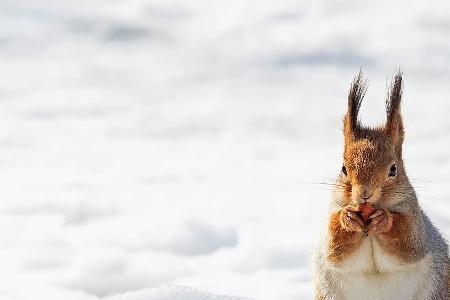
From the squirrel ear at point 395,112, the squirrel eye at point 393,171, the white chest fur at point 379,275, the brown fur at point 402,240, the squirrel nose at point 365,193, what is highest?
the squirrel ear at point 395,112

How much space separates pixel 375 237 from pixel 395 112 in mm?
783

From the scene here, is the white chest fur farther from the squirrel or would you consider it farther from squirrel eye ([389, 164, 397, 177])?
squirrel eye ([389, 164, 397, 177])

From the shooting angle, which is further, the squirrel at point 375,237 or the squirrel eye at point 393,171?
the squirrel eye at point 393,171

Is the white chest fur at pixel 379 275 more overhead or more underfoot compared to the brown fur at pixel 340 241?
more underfoot

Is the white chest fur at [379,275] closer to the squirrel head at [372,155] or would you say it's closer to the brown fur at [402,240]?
the brown fur at [402,240]

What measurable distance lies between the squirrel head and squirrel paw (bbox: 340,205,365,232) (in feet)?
0.21

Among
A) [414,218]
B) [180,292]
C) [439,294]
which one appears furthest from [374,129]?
[180,292]

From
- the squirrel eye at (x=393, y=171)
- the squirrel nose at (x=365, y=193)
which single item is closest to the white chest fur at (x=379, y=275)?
the squirrel nose at (x=365, y=193)

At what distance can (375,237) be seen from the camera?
5605 mm

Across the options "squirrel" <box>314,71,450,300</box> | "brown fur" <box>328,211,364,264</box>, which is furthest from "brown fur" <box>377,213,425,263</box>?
"brown fur" <box>328,211,364,264</box>

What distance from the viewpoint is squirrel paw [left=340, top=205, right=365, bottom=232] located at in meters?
5.51

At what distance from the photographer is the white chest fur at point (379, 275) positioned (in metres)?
5.60

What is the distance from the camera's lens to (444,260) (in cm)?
600

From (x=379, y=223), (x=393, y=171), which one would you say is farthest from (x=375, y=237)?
(x=393, y=171)
